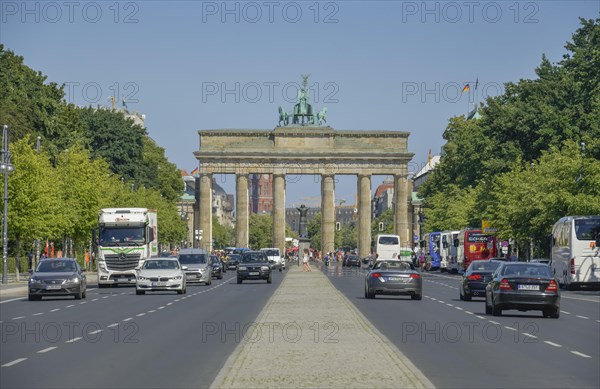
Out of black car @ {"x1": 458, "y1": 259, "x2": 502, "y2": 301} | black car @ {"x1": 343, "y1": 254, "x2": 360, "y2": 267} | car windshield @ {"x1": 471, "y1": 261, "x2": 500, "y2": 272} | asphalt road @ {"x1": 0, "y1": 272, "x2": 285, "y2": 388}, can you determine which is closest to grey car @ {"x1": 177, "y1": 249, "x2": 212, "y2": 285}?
car windshield @ {"x1": 471, "y1": 261, "x2": 500, "y2": 272}

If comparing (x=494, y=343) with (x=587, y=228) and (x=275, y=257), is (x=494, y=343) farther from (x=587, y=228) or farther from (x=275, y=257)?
(x=275, y=257)

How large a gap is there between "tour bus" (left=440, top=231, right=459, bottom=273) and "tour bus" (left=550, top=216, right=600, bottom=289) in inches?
1530

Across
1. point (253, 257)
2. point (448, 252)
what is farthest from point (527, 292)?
point (448, 252)

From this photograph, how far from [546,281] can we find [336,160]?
136 metres

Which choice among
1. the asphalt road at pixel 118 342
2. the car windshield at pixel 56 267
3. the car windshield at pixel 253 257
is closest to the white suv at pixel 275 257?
the car windshield at pixel 253 257

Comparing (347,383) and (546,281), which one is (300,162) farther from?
(347,383)

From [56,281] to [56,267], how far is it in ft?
6.27

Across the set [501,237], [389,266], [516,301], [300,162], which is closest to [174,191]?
[300,162]

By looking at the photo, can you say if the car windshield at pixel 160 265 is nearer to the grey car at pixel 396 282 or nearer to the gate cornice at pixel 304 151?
the grey car at pixel 396 282

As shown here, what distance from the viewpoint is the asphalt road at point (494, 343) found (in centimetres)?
1869

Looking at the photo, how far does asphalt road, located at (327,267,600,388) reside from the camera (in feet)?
61.3

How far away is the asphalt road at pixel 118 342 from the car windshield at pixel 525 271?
6.84 metres

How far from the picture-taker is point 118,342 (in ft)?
82.6

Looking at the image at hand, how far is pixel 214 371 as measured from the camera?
1934 centimetres
